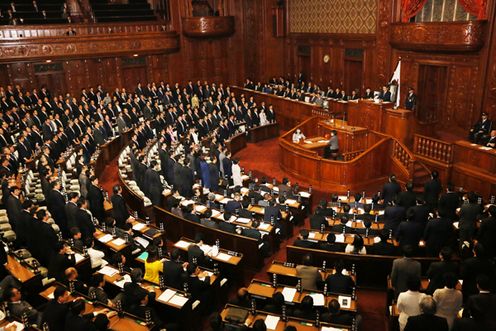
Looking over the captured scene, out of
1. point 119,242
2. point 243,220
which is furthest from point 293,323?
point 119,242

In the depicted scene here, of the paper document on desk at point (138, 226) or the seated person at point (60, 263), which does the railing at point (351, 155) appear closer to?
the paper document on desk at point (138, 226)

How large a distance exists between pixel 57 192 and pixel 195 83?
14.7 metres

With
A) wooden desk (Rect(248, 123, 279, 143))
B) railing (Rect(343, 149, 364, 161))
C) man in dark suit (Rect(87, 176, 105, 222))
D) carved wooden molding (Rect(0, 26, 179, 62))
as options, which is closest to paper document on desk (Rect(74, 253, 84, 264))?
man in dark suit (Rect(87, 176, 105, 222))

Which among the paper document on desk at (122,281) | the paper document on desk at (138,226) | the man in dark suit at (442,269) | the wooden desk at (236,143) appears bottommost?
the wooden desk at (236,143)

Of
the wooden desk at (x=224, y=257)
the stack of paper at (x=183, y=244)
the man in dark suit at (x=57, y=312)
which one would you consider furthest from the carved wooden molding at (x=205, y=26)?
the man in dark suit at (x=57, y=312)

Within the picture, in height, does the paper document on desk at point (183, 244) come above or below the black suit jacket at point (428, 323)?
below

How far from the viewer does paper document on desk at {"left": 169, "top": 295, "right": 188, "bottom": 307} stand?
19.9 feet

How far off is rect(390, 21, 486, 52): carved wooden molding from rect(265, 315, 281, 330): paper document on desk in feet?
35.7

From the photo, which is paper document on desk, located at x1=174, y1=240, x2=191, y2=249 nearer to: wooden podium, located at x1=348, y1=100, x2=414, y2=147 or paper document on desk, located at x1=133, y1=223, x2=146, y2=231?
paper document on desk, located at x1=133, y1=223, x2=146, y2=231

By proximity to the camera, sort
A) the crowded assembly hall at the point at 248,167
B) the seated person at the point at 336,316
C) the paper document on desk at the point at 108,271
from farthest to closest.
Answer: the paper document on desk at the point at 108,271, the crowded assembly hall at the point at 248,167, the seated person at the point at 336,316

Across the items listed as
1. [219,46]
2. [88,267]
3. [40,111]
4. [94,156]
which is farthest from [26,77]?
[88,267]

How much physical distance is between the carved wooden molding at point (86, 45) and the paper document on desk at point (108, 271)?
13.6 m

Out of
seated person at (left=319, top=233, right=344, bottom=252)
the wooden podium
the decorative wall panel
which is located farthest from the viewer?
the decorative wall panel

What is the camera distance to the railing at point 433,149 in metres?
11.3
